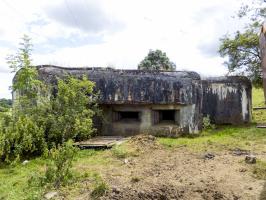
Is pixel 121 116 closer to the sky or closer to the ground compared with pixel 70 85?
closer to the ground

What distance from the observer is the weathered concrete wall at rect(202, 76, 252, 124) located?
13594 millimetres

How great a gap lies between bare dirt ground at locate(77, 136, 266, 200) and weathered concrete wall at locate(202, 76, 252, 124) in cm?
498

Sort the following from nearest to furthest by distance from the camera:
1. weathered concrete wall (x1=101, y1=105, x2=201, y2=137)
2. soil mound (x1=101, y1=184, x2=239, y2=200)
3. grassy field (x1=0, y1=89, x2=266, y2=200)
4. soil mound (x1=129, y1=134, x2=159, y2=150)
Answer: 1. soil mound (x1=101, y1=184, x2=239, y2=200)
2. grassy field (x1=0, y1=89, x2=266, y2=200)
3. soil mound (x1=129, y1=134, x2=159, y2=150)
4. weathered concrete wall (x1=101, y1=105, x2=201, y2=137)

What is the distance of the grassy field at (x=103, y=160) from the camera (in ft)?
20.6

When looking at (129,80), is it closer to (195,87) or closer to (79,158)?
(195,87)

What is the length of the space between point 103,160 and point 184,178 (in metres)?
2.25

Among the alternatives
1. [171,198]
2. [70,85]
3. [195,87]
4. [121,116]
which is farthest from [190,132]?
[171,198]

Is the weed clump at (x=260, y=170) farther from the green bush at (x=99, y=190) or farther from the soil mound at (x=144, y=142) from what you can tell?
the soil mound at (x=144, y=142)

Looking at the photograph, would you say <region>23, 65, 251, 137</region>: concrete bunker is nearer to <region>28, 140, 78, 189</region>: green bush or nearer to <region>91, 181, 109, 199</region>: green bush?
<region>28, 140, 78, 189</region>: green bush

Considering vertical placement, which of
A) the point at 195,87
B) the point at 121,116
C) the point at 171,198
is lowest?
the point at 171,198

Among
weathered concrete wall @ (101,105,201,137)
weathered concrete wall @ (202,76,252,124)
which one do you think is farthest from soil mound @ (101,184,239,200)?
weathered concrete wall @ (202,76,252,124)

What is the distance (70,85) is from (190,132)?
3.91 meters

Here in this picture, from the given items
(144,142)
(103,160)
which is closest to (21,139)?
(103,160)

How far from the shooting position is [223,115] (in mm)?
13688
